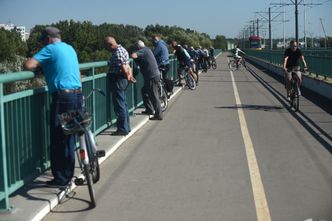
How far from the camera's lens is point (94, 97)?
944 cm

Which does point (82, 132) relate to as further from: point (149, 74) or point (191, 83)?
point (191, 83)

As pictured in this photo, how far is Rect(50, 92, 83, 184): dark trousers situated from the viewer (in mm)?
6543

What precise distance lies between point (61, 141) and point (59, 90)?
596 mm

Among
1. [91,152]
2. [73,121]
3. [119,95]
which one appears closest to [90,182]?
[91,152]

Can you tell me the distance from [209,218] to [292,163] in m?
3.08

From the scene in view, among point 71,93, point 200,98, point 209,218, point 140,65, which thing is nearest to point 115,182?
point 71,93

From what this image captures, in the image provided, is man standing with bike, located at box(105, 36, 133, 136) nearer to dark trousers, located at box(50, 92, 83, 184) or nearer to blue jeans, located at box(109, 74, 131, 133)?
blue jeans, located at box(109, 74, 131, 133)

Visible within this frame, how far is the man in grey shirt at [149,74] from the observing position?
502 inches

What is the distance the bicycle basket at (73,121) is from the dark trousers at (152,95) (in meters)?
6.75

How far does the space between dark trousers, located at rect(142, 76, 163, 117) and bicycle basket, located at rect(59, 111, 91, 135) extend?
6.75 metres

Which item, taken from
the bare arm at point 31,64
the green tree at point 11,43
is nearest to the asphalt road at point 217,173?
the bare arm at point 31,64

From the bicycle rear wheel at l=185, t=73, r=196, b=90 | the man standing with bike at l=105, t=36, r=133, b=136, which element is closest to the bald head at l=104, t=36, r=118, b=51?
the man standing with bike at l=105, t=36, r=133, b=136

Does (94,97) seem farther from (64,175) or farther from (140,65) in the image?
(140,65)

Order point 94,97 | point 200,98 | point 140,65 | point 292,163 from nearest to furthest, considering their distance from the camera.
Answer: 1. point 292,163
2. point 94,97
3. point 140,65
4. point 200,98
